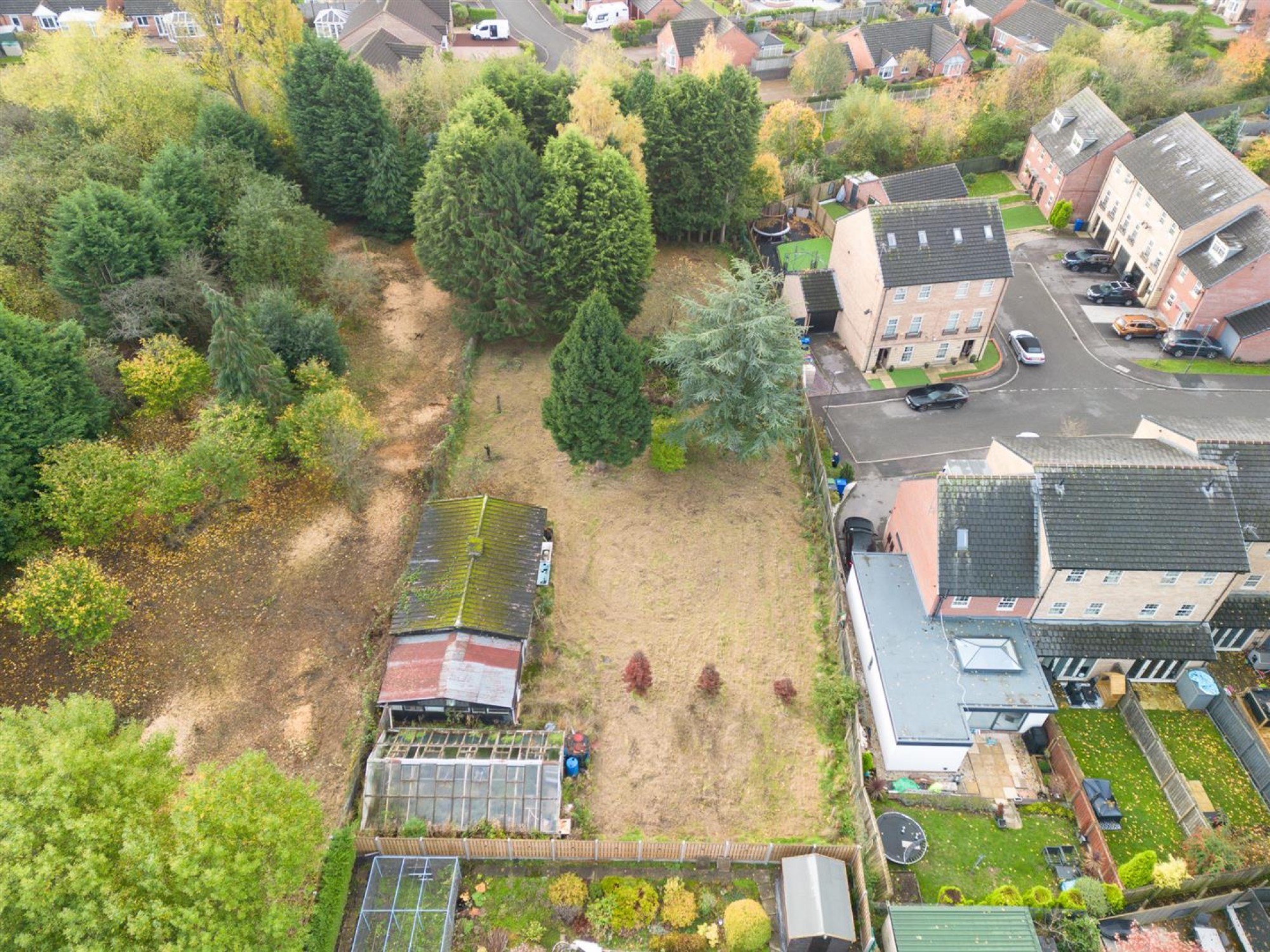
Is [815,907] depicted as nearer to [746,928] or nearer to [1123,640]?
[746,928]

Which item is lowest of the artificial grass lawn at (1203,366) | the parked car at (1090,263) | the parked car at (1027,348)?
the parked car at (1027,348)

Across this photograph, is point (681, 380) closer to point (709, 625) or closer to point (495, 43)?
point (709, 625)

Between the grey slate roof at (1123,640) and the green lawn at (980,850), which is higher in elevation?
the grey slate roof at (1123,640)

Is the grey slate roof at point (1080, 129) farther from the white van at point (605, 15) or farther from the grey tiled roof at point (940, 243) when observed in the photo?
the white van at point (605, 15)

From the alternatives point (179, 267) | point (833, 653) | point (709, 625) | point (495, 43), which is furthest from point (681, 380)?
point (495, 43)

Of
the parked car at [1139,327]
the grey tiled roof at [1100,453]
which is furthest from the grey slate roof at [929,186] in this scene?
the grey tiled roof at [1100,453]

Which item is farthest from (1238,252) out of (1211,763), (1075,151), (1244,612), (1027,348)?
(1211,763)
